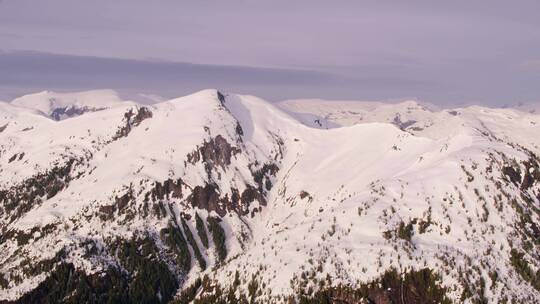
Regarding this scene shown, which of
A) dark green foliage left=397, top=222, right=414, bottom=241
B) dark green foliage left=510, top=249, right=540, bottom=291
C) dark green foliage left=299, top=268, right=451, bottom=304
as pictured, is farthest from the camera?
dark green foliage left=397, top=222, right=414, bottom=241

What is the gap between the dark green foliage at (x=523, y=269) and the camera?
141625 millimetres

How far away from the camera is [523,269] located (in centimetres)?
14512

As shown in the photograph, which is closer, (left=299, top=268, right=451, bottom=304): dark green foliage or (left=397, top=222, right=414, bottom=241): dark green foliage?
(left=299, top=268, right=451, bottom=304): dark green foliage


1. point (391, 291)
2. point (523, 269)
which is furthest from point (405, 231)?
point (523, 269)

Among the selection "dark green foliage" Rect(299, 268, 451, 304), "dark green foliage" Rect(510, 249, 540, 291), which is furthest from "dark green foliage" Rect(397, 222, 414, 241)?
"dark green foliage" Rect(510, 249, 540, 291)

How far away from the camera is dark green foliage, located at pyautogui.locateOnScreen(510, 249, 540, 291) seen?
142 metres

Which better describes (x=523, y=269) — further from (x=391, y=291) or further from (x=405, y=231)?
(x=391, y=291)

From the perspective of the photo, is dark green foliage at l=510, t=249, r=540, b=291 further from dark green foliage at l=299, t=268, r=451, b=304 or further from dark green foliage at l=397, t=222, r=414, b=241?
dark green foliage at l=397, t=222, r=414, b=241

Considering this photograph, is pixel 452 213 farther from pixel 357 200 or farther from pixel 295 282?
pixel 295 282

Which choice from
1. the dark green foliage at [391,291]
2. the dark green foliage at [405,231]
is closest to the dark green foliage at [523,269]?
the dark green foliage at [391,291]

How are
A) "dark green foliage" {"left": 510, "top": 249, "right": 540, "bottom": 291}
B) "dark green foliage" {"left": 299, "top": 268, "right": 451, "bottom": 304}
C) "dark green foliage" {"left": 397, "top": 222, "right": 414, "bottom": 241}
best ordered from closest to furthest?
1. "dark green foliage" {"left": 299, "top": 268, "right": 451, "bottom": 304}
2. "dark green foliage" {"left": 510, "top": 249, "right": 540, "bottom": 291}
3. "dark green foliage" {"left": 397, "top": 222, "right": 414, "bottom": 241}

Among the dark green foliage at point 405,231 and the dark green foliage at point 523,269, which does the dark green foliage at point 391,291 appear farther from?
the dark green foliage at point 523,269

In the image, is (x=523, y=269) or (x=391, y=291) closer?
(x=391, y=291)

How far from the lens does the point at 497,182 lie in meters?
185
